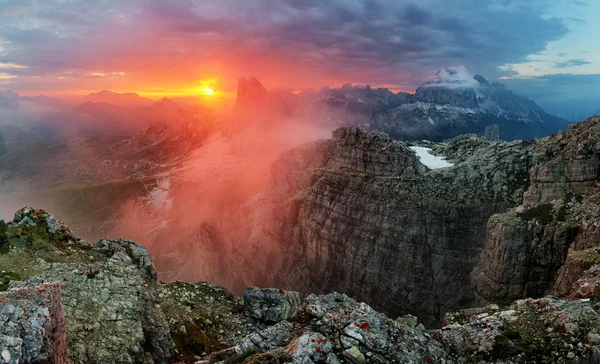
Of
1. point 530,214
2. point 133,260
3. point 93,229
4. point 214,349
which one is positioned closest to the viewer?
point 214,349

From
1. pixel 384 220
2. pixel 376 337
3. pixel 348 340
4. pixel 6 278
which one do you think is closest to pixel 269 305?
pixel 348 340

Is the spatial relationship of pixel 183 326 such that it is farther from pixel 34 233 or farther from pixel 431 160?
pixel 431 160

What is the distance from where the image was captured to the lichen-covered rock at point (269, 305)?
27453 millimetres

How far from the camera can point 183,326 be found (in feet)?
76.2

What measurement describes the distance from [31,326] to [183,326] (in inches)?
507

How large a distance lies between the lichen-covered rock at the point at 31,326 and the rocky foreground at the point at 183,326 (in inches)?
1.3

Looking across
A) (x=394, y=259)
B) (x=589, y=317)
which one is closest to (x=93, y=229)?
(x=394, y=259)

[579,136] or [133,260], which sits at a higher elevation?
[579,136]

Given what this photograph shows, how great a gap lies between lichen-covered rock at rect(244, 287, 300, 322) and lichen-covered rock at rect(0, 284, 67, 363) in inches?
614

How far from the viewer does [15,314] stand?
1145 centimetres

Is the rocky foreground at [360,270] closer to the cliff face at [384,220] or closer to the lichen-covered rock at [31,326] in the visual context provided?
the lichen-covered rock at [31,326]

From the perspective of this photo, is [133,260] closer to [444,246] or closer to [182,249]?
[444,246]

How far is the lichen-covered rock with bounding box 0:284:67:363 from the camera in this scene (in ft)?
35.2

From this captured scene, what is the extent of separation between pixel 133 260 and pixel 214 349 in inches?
372
